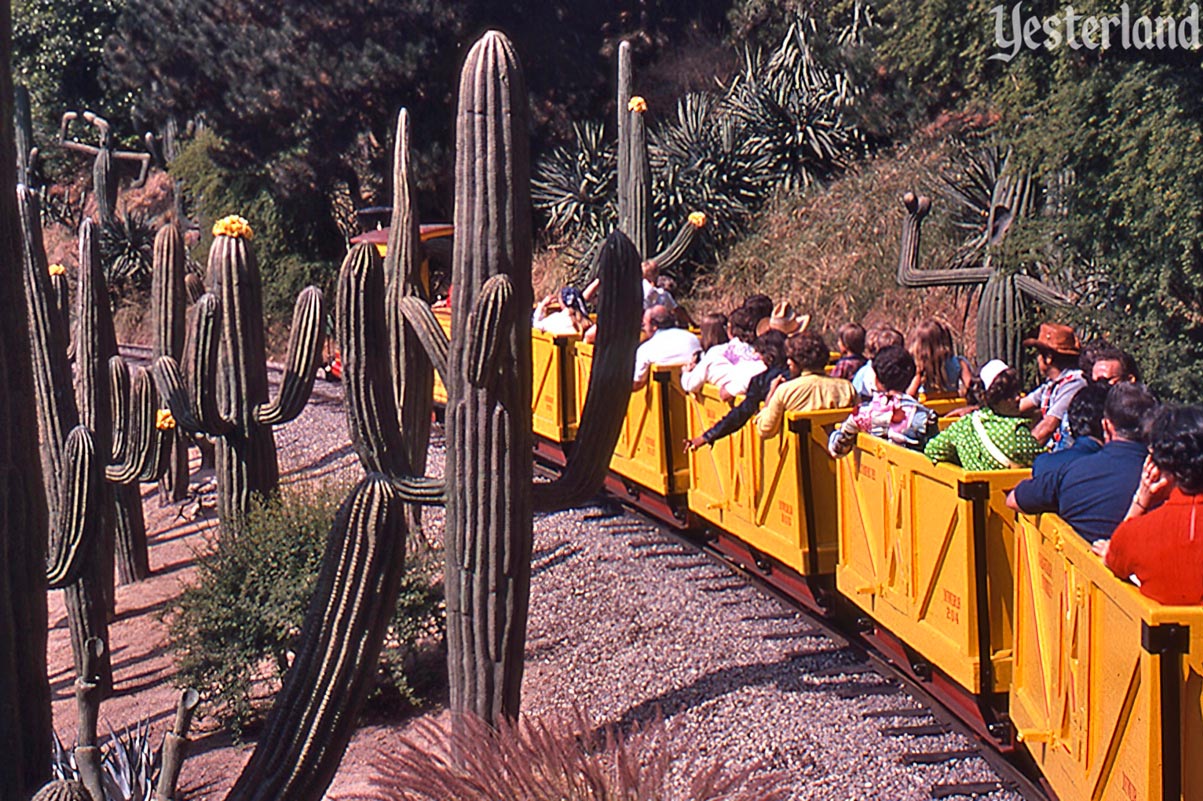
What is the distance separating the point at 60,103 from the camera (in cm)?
4322

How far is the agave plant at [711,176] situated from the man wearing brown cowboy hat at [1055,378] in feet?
50.4

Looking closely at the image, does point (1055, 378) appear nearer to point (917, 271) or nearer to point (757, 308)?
point (757, 308)

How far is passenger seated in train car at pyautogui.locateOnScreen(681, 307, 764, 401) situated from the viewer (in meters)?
8.98

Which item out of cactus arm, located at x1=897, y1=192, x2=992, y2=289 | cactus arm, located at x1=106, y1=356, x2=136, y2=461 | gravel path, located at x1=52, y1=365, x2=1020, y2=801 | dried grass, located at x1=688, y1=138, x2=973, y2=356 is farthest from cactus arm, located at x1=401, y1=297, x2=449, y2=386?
dried grass, located at x1=688, y1=138, x2=973, y2=356

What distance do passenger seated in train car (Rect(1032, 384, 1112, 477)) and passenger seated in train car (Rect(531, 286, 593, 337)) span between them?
6548 mm

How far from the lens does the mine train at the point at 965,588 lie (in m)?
4.41

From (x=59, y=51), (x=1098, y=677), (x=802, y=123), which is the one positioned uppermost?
(x=59, y=51)

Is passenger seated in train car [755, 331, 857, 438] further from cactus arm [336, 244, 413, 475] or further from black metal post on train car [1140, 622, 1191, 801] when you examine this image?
black metal post on train car [1140, 622, 1191, 801]

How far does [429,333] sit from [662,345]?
11.6 feet

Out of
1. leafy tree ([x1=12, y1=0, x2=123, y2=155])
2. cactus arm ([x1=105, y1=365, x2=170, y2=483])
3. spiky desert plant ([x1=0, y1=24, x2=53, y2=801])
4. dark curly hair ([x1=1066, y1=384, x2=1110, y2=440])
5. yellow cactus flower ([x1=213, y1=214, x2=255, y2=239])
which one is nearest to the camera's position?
spiky desert plant ([x1=0, y1=24, x2=53, y2=801])

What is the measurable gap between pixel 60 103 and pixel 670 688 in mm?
40452

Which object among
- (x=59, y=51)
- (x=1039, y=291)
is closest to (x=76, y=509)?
(x=1039, y=291)

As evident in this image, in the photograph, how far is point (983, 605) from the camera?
20.5 ft

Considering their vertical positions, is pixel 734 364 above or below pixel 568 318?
below
